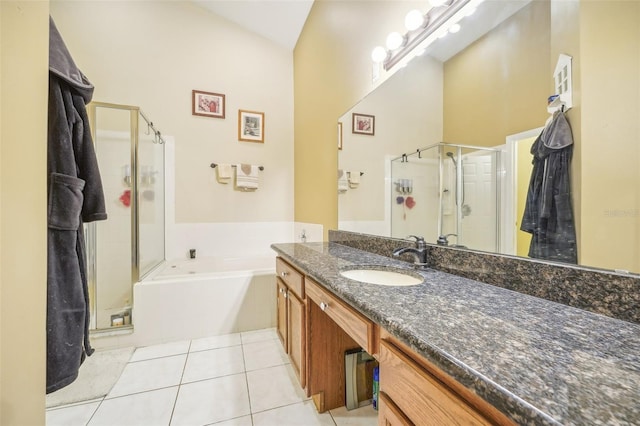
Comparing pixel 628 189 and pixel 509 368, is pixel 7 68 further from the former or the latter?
pixel 628 189

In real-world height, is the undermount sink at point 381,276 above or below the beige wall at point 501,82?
below

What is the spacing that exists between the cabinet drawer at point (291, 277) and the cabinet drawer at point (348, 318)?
0.58ft

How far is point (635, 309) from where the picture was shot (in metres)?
0.59

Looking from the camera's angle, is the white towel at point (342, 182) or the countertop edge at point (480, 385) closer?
the countertop edge at point (480, 385)

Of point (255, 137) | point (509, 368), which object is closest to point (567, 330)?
point (509, 368)

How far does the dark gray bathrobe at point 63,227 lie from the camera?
0.83 meters

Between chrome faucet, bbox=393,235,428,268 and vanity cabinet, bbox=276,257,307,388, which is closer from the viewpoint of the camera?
chrome faucet, bbox=393,235,428,268

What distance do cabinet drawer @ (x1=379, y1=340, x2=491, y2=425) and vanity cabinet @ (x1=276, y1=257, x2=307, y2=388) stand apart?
693mm

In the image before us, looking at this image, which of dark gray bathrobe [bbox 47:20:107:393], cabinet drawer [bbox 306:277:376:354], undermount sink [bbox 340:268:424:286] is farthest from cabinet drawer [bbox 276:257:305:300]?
dark gray bathrobe [bbox 47:20:107:393]

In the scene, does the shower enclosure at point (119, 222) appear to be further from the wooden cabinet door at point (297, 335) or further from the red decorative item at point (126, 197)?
the wooden cabinet door at point (297, 335)

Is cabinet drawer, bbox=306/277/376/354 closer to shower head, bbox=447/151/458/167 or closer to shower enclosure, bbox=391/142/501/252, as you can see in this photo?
shower enclosure, bbox=391/142/501/252

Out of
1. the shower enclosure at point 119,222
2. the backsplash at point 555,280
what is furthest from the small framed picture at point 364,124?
the shower enclosure at point 119,222

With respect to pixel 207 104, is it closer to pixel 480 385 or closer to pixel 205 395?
pixel 205 395

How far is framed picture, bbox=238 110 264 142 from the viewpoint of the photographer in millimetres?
3072
